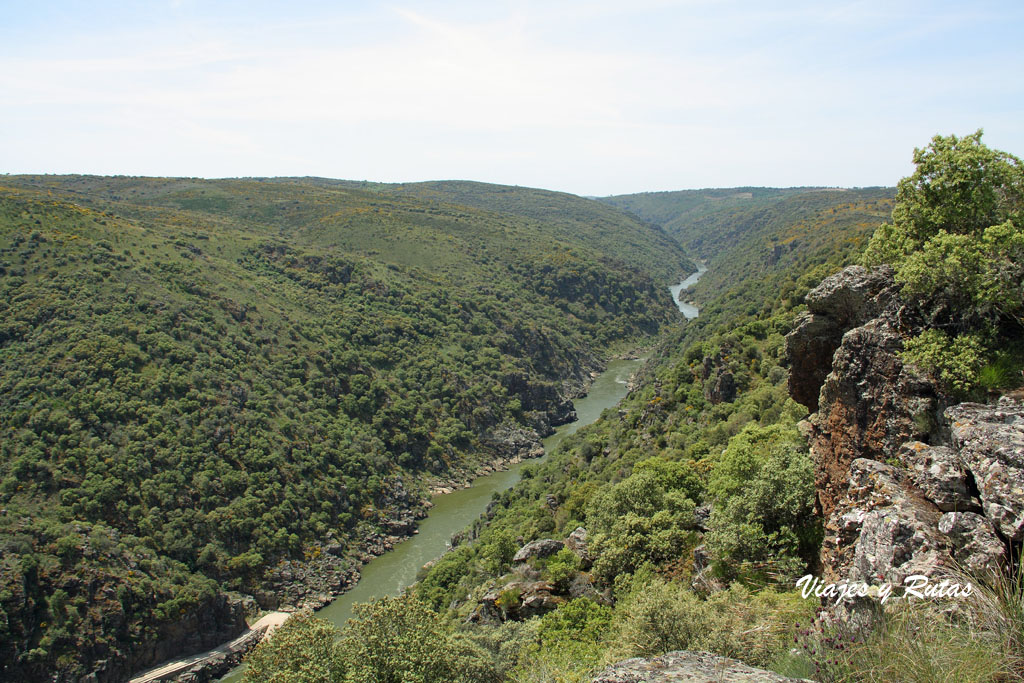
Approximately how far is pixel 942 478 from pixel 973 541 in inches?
54.3

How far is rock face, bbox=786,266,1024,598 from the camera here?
331 inches

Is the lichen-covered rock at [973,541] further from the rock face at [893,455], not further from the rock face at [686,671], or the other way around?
the rock face at [686,671]

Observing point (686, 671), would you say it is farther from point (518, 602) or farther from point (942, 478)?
point (518, 602)

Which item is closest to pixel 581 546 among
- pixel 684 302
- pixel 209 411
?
pixel 209 411

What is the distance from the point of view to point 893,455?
466 inches

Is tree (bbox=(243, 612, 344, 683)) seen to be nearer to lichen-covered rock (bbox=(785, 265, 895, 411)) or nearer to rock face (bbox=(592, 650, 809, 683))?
rock face (bbox=(592, 650, 809, 683))

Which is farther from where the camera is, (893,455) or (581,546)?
(581,546)

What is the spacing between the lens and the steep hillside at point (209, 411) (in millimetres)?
40188

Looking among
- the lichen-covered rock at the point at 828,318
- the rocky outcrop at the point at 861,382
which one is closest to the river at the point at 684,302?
the lichen-covered rock at the point at 828,318

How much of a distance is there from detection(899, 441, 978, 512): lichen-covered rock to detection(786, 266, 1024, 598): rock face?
0.05 feet

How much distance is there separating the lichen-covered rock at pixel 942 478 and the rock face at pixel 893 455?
2 centimetres

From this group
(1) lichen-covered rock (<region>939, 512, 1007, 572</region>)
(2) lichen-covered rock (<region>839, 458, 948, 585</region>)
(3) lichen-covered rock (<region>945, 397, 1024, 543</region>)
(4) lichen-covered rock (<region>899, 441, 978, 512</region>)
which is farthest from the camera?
(4) lichen-covered rock (<region>899, 441, 978, 512</region>)

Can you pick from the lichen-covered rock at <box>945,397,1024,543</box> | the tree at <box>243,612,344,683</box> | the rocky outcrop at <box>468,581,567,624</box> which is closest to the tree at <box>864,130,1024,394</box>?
the lichen-covered rock at <box>945,397,1024,543</box>

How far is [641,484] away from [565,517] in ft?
49.4
